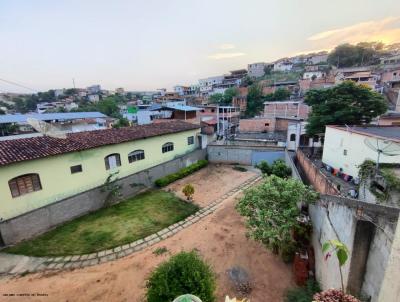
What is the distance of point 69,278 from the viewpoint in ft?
22.5

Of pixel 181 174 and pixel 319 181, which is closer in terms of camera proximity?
pixel 319 181

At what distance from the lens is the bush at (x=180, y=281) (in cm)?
437

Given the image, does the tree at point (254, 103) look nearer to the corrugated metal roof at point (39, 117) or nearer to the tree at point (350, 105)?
the tree at point (350, 105)

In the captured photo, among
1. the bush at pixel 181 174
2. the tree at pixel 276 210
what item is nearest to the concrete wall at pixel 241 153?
the bush at pixel 181 174

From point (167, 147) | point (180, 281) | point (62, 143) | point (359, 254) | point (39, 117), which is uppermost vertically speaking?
point (39, 117)

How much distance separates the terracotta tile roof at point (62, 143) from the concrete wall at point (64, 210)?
8.20ft

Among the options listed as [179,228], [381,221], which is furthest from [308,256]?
[179,228]

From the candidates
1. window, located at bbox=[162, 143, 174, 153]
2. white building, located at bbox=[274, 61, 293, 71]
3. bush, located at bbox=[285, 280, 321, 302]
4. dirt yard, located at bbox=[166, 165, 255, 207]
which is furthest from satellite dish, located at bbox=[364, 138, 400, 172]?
white building, located at bbox=[274, 61, 293, 71]

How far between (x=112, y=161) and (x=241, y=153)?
36.0 feet

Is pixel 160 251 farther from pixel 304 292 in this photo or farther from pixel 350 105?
pixel 350 105

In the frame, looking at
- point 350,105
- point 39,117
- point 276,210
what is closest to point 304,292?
point 276,210

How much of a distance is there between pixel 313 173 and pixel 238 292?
6.69 m

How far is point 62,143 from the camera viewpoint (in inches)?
424

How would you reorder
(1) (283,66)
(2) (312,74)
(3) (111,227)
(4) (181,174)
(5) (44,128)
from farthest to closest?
(1) (283,66), (2) (312,74), (4) (181,174), (5) (44,128), (3) (111,227)
